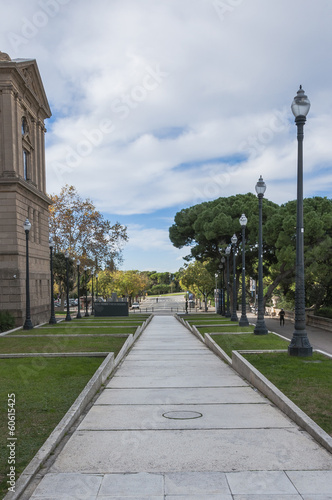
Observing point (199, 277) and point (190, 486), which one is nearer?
point (190, 486)

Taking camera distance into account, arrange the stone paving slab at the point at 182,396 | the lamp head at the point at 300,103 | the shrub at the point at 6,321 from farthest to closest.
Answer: the shrub at the point at 6,321 → the lamp head at the point at 300,103 → the stone paving slab at the point at 182,396

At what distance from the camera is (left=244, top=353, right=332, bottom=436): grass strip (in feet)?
24.9

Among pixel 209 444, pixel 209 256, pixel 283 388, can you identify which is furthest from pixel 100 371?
pixel 209 256

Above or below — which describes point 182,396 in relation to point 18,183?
below

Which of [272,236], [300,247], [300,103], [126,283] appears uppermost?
[300,103]

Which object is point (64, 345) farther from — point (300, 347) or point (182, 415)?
point (182, 415)

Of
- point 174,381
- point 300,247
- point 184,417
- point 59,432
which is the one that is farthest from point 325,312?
point 59,432

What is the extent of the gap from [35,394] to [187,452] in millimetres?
4135

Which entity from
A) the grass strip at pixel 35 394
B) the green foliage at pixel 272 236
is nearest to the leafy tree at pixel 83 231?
the green foliage at pixel 272 236

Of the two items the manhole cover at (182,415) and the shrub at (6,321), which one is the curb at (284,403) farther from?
Answer: the shrub at (6,321)

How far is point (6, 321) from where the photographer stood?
87.1ft

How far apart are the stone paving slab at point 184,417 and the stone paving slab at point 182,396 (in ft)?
1.06

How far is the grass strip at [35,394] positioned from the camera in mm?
6062

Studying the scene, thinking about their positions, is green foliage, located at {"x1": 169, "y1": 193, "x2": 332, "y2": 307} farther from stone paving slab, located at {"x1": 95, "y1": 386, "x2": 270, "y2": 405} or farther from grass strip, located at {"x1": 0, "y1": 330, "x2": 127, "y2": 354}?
stone paving slab, located at {"x1": 95, "y1": 386, "x2": 270, "y2": 405}
